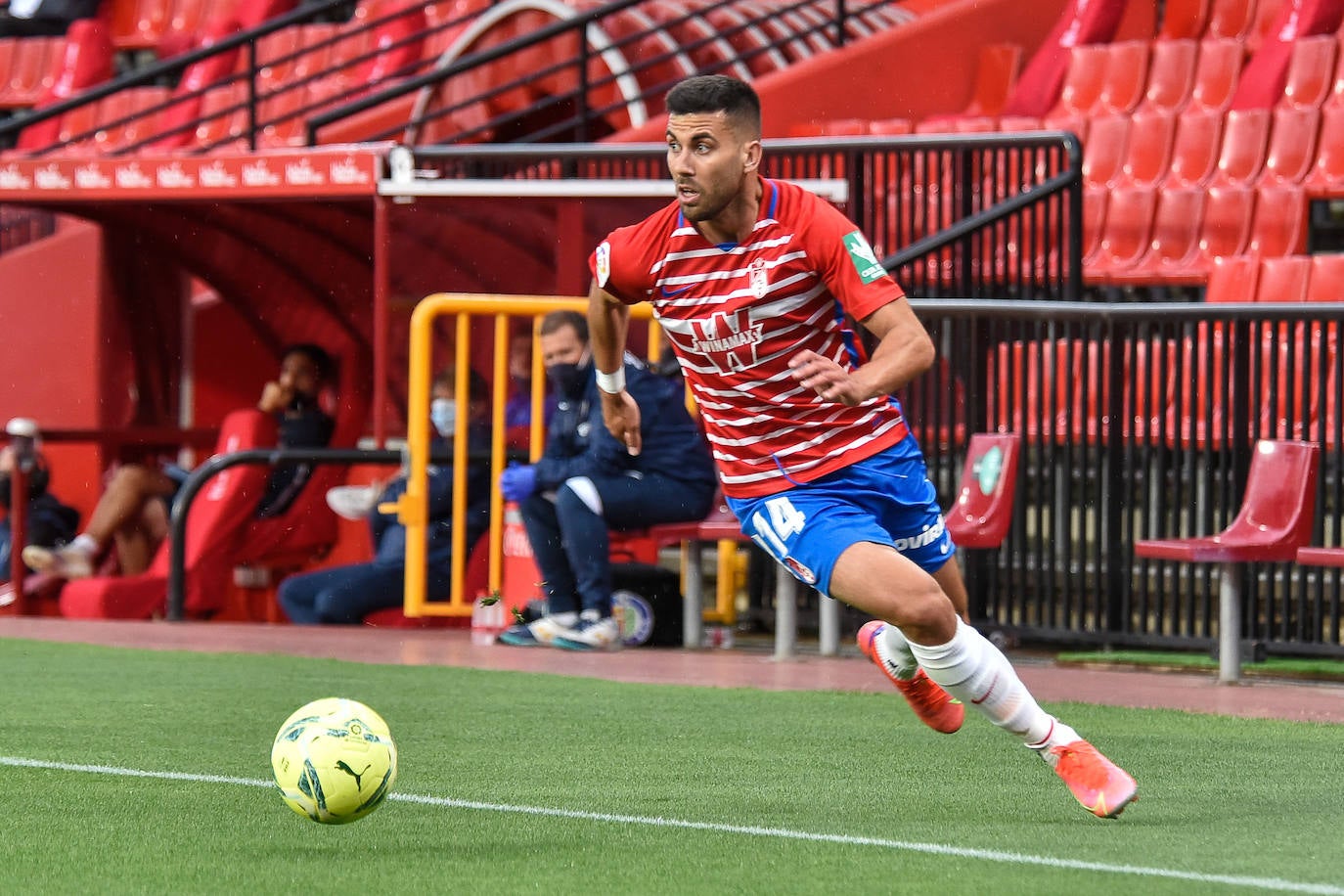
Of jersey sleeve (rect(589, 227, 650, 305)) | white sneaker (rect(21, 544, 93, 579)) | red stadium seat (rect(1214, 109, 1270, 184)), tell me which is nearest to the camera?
jersey sleeve (rect(589, 227, 650, 305))

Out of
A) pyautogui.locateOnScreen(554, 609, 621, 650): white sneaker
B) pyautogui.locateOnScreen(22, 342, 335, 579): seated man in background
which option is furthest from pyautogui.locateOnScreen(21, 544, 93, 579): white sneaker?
pyautogui.locateOnScreen(554, 609, 621, 650): white sneaker

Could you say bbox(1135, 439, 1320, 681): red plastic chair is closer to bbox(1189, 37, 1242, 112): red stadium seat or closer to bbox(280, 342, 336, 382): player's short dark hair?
bbox(1189, 37, 1242, 112): red stadium seat

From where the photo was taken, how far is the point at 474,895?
4633mm

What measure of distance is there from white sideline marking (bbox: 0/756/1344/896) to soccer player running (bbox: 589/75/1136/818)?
0.62 meters

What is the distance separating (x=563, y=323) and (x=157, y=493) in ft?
17.3

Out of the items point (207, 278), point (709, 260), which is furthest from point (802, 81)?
point (709, 260)

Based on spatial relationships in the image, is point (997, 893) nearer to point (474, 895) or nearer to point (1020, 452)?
point (474, 895)

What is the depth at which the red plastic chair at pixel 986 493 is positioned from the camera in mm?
10117

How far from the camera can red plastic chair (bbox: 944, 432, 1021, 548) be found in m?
10.1

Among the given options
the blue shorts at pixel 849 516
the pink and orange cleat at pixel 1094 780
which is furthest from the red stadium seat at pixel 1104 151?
the pink and orange cleat at pixel 1094 780

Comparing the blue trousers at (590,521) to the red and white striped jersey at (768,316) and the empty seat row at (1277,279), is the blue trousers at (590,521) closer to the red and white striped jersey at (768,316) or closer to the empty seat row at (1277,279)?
the empty seat row at (1277,279)

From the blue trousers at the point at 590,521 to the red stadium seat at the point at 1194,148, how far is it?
200 inches

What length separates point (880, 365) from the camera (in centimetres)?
559

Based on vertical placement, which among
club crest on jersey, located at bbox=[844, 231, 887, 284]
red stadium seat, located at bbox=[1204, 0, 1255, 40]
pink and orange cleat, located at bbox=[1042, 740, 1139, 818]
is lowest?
pink and orange cleat, located at bbox=[1042, 740, 1139, 818]
